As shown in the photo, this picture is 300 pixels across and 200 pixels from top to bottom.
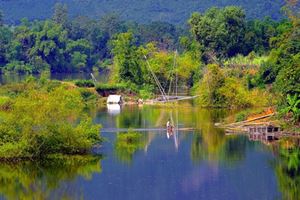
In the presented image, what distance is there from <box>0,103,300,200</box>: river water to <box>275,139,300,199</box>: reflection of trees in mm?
Answer: 38

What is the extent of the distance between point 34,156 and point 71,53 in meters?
76.0

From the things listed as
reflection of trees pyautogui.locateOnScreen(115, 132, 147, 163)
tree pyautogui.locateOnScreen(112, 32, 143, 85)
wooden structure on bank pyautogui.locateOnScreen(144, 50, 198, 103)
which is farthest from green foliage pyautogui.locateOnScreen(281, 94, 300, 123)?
tree pyautogui.locateOnScreen(112, 32, 143, 85)

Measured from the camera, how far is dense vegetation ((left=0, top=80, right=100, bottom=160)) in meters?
35.7

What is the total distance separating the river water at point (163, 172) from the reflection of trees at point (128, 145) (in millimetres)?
45

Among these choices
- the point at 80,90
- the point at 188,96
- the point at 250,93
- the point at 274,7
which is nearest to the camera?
the point at 250,93

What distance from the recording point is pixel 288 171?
114 ft

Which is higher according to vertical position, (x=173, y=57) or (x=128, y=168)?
(x=173, y=57)

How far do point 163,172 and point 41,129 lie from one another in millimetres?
5615

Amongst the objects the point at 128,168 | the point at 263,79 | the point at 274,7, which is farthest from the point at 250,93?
the point at 274,7

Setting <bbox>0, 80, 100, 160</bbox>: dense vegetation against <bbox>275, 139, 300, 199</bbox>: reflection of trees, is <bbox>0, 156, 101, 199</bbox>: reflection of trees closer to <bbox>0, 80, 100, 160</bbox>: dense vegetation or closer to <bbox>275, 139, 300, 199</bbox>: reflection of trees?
<bbox>0, 80, 100, 160</bbox>: dense vegetation

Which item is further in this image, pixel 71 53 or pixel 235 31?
pixel 71 53

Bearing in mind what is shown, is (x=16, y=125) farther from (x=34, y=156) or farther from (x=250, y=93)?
(x=250, y=93)

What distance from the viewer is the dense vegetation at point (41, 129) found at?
35719mm

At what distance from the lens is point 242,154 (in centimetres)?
3834
